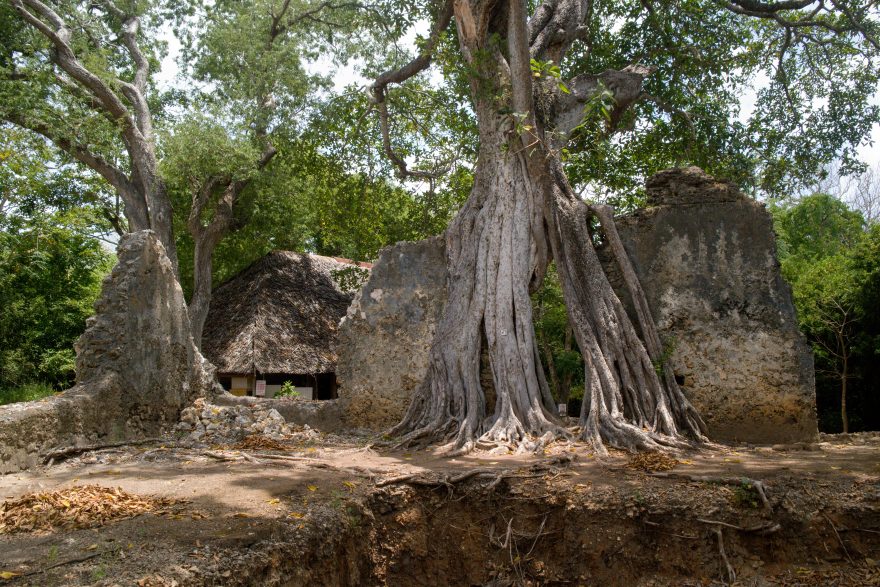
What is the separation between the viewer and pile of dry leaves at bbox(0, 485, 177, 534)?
3871mm

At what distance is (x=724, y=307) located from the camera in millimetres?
7582

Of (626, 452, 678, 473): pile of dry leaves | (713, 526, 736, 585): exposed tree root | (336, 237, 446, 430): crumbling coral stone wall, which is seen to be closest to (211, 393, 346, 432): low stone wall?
(336, 237, 446, 430): crumbling coral stone wall

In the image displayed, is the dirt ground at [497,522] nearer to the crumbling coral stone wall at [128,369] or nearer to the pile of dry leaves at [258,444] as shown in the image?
the crumbling coral stone wall at [128,369]

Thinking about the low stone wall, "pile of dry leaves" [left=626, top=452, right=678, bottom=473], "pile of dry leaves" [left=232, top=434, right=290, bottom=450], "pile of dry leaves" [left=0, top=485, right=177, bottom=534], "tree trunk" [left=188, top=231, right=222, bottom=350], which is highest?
"tree trunk" [left=188, top=231, right=222, bottom=350]

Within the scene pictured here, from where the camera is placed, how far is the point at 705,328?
7.59 meters

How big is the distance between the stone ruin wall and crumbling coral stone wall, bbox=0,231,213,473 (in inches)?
85.4

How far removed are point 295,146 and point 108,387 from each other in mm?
6925

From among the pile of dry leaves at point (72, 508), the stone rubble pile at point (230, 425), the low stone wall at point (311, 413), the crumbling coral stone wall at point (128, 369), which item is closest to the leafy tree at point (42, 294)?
the crumbling coral stone wall at point (128, 369)

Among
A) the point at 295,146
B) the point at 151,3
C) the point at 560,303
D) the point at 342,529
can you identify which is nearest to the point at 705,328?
the point at 342,529

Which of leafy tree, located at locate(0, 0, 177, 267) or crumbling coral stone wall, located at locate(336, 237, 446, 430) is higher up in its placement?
leafy tree, located at locate(0, 0, 177, 267)

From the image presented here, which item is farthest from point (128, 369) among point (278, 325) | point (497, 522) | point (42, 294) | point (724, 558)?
point (42, 294)

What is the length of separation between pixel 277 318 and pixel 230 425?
23.8 feet

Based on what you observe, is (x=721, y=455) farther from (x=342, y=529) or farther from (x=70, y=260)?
(x=70, y=260)

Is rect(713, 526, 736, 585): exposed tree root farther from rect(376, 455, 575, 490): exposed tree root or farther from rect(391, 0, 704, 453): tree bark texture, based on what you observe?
rect(391, 0, 704, 453): tree bark texture
